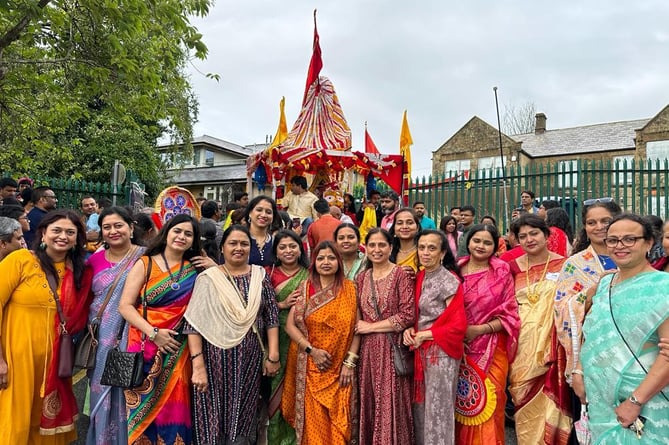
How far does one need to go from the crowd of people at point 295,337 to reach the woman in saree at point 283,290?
0.01 metres

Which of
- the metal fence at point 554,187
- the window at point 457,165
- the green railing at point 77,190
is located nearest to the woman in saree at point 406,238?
the metal fence at point 554,187

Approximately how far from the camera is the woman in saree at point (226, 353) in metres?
2.91

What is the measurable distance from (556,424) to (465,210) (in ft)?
12.6

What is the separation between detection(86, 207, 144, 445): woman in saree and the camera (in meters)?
3.01

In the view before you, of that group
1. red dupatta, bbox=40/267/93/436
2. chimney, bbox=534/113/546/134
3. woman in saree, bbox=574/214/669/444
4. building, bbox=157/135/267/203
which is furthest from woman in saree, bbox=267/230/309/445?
chimney, bbox=534/113/546/134

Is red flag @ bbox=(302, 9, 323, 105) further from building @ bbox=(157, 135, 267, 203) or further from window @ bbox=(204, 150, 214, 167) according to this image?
window @ bbox=(204, 150, 214, 167)

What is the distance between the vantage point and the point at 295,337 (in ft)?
10.3

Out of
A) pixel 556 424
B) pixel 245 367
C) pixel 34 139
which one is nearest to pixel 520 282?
pixel 556 424

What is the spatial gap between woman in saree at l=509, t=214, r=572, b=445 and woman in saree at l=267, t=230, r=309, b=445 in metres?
1.54

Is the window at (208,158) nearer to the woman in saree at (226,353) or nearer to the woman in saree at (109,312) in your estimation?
the woman in saree at (109,312)

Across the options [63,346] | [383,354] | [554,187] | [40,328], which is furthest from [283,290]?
[554,187]

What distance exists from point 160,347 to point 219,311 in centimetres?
40

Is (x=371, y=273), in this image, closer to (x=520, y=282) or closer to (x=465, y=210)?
(x=520, y=282)

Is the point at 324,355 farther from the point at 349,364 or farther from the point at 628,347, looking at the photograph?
the point at 628,347
